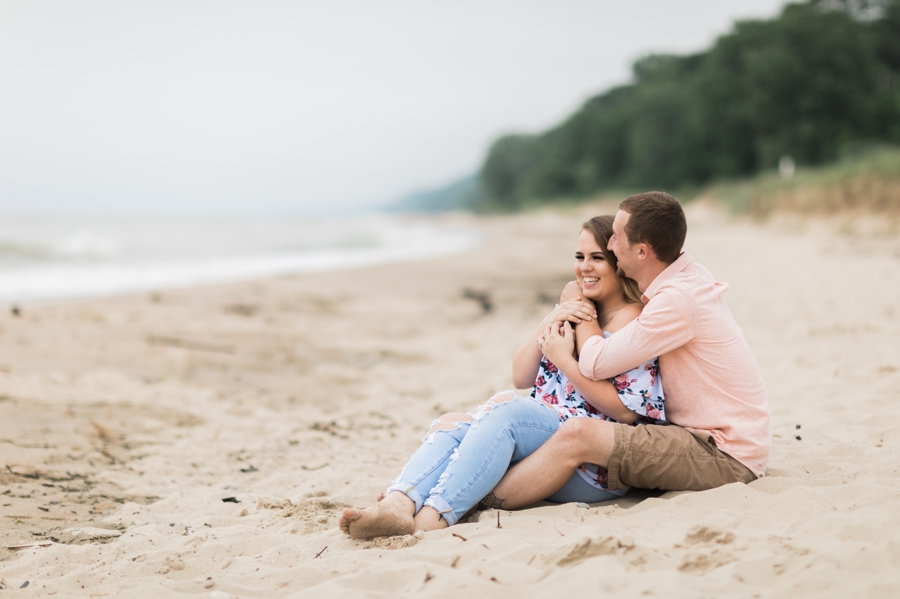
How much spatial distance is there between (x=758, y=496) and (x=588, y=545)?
0.93 m

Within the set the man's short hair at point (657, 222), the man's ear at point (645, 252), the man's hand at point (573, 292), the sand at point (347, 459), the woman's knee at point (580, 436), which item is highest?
the man's short hair at point (657, 222)

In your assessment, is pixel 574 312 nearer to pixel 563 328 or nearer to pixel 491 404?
pixel 563 328

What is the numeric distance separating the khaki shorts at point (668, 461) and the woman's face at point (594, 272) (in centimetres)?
61

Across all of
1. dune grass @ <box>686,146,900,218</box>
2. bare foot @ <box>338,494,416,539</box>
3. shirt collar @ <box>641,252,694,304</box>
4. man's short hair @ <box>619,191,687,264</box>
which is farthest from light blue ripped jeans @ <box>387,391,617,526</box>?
dune grass @ <box>686,146,900,218</box>

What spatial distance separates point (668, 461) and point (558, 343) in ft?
2.21

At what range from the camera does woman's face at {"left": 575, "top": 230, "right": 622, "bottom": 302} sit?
289 cm

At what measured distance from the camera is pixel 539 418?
277cm

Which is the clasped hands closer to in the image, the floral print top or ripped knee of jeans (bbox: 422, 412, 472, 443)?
the floral print top

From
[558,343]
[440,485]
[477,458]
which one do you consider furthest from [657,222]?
[440,485]

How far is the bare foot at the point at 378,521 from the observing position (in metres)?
2.51

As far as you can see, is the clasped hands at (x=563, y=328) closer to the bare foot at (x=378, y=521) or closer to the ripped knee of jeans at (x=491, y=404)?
the ripped knee of jeans at (x=491, y=404)

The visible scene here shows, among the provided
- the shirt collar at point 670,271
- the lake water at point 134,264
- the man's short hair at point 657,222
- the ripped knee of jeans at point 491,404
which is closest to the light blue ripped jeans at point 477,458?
the ripped knee of jeans at point 491,404

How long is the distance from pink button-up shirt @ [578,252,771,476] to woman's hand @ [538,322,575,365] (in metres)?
0.09

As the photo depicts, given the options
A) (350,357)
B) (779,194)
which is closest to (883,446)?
(350,357)
